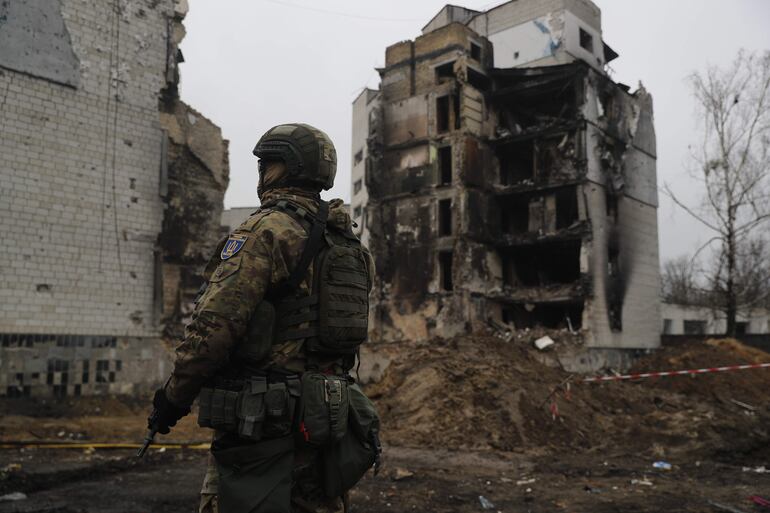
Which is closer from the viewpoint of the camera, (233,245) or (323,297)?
(233,245)

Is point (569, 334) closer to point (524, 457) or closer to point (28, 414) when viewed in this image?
point (524, 457)

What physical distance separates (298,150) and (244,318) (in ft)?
2.87

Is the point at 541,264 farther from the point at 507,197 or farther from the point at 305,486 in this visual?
the point at 305,486

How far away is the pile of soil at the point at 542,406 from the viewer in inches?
456

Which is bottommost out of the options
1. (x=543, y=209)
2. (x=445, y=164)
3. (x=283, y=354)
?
(x=283, y=354)

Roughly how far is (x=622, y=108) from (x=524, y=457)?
1692cm

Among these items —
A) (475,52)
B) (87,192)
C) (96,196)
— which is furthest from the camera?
(475,52)

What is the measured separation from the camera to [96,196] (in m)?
12.2

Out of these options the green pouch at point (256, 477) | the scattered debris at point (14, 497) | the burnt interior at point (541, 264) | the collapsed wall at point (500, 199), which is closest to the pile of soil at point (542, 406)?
the collapsed wall at point (500, 199)

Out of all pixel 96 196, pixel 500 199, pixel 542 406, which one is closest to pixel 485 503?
pixel 542 406

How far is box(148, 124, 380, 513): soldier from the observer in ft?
7.92

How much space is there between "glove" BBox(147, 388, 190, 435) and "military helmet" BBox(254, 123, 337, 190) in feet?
3.64

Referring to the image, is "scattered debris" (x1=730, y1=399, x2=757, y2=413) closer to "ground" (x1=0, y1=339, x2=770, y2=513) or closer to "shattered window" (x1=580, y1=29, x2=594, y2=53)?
"ground" (x1=0, y1=339, x2=770, y2=513)

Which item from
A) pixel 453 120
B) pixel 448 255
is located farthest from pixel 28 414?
pixel 453 120
